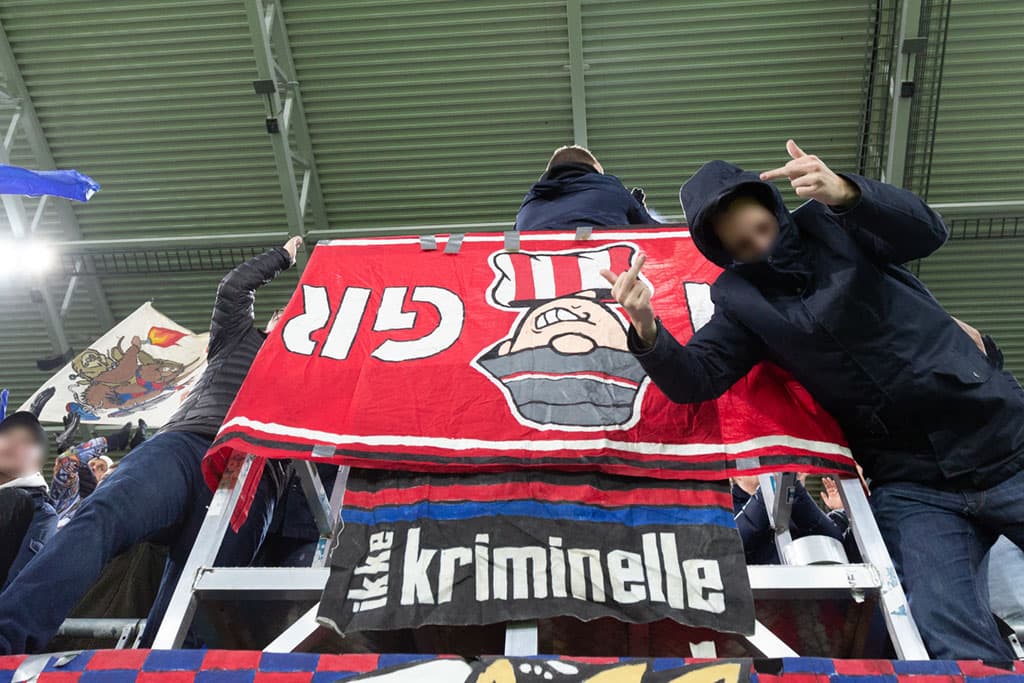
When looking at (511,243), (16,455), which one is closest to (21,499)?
(16,455)

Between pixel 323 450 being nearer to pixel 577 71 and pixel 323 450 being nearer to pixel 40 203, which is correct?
pixel 577 71

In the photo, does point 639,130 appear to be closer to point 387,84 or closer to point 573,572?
point 387,84

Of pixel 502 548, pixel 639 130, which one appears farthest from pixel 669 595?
pixel 639 130

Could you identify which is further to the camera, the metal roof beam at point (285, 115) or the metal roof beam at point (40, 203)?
the metal roof beam at point (40, 203)

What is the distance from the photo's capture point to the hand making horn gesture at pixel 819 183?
7.14 feet

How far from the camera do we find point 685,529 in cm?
232

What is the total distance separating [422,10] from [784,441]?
6427mm

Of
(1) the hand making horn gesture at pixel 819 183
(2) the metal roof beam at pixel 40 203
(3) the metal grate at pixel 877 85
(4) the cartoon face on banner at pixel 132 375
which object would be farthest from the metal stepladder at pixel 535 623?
(2) the metal roof beam at pixel 40 203

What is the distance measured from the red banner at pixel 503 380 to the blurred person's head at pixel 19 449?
1.47 metres

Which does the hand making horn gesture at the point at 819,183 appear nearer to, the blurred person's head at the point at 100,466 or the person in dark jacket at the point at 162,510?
the person in dark jacket at the point at 162,510

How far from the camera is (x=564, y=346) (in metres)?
2.95

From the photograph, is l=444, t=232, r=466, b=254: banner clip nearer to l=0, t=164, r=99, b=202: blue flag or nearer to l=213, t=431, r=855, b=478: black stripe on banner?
l=213, t=431, r=855, b=478: black stripe on banner

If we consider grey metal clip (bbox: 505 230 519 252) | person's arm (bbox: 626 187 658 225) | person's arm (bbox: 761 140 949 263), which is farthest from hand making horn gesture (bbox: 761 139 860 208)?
person's arm (bbox: 626 187 658 225)

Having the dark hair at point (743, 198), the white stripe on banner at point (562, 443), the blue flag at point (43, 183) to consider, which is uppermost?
the blue flag at point (43, 183)
